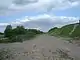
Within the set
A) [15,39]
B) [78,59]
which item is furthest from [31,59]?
[15,39]

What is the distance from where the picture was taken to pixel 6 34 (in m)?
147

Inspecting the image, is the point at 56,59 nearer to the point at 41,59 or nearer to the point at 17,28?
the point at 41,59

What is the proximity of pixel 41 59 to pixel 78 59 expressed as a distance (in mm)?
5647

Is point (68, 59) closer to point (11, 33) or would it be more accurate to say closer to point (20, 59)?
point (20, 59)

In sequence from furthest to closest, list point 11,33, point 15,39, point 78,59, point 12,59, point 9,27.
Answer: point 9,27, point 11,33, point 15,39, point 12,59, point 78,59

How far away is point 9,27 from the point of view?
165 m

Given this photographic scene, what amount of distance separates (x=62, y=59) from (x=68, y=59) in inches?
39.0

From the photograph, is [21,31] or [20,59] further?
[21,31]

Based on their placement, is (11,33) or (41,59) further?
(11,33)

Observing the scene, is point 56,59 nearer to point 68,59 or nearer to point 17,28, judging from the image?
point 68,59

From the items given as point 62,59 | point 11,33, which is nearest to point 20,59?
point 62,59

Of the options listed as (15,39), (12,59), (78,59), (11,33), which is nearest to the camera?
(78,59)

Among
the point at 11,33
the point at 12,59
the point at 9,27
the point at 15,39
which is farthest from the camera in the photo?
the point at 9,27

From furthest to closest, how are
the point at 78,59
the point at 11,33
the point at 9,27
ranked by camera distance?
1. the point at 9,27
2. the point at 11,33
3. the point at 78,59
